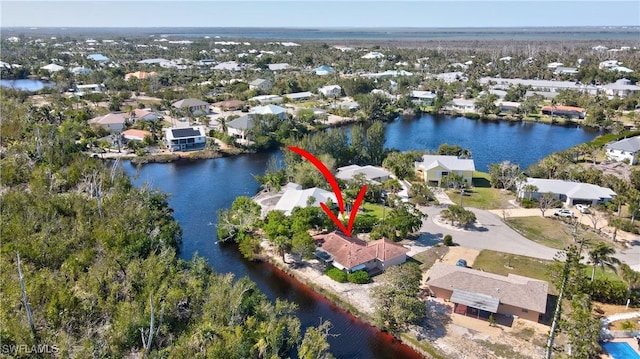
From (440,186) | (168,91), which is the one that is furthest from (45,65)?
(440,186)

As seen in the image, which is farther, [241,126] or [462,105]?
[462,105]

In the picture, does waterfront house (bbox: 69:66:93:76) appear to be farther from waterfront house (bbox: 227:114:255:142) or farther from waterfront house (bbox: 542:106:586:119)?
waterfront house (bbox: 542:106:586:119)

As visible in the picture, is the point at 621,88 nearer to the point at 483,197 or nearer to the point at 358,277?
the point at 483,197

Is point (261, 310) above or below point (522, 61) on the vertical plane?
below

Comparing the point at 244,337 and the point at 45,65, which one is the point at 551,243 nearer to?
the point at 244,337

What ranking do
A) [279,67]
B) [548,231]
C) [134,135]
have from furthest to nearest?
1. [279,67]
2. [134,135]
3. [548,231]

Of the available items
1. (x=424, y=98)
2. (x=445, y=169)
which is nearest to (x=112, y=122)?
(x=445, y=169)

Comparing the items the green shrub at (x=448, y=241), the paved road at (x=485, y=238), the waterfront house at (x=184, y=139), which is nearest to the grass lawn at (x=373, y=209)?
the paved road at (x=485, y=238)
